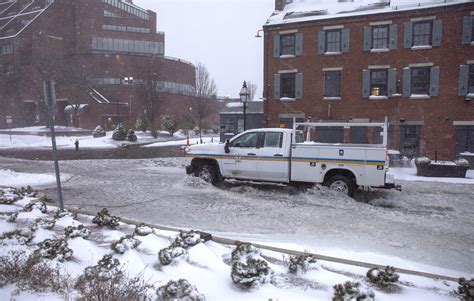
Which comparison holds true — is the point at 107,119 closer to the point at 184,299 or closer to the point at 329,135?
the point at 329,135

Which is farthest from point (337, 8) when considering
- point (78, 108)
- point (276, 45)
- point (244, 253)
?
point (78, 108)

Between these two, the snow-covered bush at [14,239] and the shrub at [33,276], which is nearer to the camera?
the shrub at [33,276]

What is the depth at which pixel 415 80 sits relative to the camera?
67.6 ft

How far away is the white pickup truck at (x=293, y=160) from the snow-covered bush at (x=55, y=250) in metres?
6.47

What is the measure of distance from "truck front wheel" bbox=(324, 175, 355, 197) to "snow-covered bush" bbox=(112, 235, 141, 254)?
20.1 feet

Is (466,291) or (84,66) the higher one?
(84,66)

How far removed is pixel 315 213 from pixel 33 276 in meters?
5.99

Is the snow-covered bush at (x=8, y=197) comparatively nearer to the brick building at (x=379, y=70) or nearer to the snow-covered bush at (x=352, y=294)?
the snow-covered bush at (x=352, y=294)

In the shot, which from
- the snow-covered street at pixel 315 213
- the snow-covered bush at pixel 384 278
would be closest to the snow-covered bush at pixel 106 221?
the snow-covered street at pixel 315 213

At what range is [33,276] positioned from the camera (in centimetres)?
394

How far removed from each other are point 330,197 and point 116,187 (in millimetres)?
7040

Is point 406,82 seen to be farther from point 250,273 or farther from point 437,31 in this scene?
point 250,273

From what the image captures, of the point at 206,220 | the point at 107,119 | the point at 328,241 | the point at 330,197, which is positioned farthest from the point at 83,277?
the point at 107,119

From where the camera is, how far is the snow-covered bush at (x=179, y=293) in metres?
3.55
